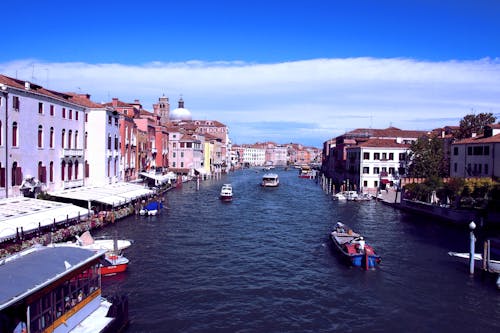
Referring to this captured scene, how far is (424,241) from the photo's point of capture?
1162 inches

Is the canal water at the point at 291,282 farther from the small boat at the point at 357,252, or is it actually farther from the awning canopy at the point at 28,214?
the awning canopy at the point at 28,214

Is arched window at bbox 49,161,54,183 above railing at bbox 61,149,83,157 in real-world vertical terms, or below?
below

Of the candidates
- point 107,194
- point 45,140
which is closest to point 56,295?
point 45,140

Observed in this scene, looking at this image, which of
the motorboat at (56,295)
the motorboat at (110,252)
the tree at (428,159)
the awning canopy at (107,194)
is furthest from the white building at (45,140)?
the tree at (428,159)

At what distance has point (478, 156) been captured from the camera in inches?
1668

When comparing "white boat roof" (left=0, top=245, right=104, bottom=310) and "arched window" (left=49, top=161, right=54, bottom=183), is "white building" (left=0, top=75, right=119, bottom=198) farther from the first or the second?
"white boat roof" (left=0, top=245, right=104, bottom=310)

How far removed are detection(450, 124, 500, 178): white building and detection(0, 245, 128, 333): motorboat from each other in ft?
116

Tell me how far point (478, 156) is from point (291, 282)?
29.4 meters

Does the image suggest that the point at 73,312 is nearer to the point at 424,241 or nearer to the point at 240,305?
the point at 240,305

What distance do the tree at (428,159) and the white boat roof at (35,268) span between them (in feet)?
153

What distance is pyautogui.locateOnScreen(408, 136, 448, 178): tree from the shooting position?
53.7m

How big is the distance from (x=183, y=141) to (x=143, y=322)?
71301 millimetres

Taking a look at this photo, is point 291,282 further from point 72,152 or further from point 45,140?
point 72,152

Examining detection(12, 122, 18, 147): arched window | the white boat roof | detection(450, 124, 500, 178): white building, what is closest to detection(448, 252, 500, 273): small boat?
the white boat roof
